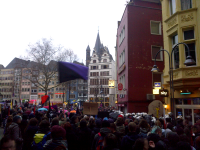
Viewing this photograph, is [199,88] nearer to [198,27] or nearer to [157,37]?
[198,27]

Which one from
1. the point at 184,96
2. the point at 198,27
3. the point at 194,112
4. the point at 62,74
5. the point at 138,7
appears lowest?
the point at 194,112

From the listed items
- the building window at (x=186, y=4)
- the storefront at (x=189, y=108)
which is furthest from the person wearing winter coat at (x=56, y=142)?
the building window at (x=186, y=4)

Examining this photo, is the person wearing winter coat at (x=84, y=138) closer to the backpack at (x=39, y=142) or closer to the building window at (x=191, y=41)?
the backpack at (x=39, y=142)

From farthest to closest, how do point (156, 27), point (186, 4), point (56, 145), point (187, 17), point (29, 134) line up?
point (156, 27)
point (186, 4)
point (187, 17)
point (29, 134)
point (56, 145)

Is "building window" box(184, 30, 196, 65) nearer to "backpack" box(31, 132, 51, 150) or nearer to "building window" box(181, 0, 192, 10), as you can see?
"building window" box(181, 0, 192, 10)

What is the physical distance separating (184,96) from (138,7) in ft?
45.3

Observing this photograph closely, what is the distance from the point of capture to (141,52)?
874 inches

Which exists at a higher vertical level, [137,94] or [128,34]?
[128,34]

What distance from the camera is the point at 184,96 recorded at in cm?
1362

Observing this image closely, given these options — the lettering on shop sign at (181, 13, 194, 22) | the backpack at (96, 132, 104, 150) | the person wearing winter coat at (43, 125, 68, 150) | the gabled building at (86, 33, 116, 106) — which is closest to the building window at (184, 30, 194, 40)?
the lettering on shop sign at (181, 13, 194, 22)

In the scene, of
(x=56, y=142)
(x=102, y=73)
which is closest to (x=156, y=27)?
(x=56, y=142)

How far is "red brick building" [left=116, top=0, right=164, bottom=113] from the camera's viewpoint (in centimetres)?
2128

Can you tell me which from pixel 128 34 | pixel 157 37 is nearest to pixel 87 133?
pixel 128 34

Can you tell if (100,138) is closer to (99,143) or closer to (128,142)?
(99,143)
